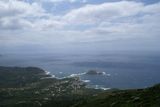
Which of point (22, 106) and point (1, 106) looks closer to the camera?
point (22, 106)

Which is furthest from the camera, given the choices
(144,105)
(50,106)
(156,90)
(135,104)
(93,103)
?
(50,106)

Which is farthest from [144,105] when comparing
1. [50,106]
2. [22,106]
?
[22,106]

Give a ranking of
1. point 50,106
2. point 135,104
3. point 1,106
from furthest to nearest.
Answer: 1. point 1,106
2. point 50,106
3. point 135,104

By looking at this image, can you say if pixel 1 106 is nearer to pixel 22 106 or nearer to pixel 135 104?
pixel 22 106

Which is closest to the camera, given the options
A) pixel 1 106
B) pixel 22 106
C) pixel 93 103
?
pixel 93 103

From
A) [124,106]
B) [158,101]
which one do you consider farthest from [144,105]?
[124,106]

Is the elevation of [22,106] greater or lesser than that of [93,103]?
lesser

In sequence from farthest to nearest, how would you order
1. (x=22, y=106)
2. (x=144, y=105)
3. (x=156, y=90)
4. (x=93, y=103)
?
(x=22, y=106), (x=93, y=103), (x=156, y=90), (x=144, y=105)

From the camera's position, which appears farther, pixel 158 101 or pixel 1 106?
pixel 1 106

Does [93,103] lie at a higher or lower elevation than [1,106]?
higher

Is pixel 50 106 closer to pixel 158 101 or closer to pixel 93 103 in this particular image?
pixel 93 103
